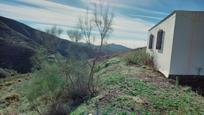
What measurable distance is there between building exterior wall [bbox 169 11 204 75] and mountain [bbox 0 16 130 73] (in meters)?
2.46

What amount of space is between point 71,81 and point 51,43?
5.23ft

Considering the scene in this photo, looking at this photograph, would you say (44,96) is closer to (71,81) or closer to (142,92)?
(71,81)

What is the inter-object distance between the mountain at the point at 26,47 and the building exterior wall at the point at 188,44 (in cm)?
246

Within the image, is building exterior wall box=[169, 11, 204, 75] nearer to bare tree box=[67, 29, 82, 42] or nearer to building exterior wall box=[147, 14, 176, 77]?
building exterior wall box=[147, 14, 176, 77]

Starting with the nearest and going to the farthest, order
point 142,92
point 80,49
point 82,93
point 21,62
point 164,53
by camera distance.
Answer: point 142,92, point 82,93, point 80,49, point 164,53, point 21,62

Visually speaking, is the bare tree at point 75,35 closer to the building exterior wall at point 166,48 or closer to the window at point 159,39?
the building exterior wall at point 166,48

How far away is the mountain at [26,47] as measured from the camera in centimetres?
854

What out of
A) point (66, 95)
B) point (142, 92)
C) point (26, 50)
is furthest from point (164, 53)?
point (26, 50)

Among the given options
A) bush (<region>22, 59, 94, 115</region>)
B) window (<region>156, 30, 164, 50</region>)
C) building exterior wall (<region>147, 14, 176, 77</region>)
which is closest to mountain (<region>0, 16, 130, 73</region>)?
bush (<region>22, 59, 94, 115</region>)

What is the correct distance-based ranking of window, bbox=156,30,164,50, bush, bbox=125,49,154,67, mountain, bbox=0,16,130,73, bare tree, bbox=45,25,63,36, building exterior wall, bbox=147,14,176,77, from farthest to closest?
bush, bbox=125,49,154,67 → window, bbox=156,30,164,50 → building exterior wall, bbox=147,14,176,77 → bare tree, bbox=45,25,63,36 → mountain, bbox=0,16,130,73

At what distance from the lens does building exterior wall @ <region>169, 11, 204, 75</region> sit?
8914 millimetres

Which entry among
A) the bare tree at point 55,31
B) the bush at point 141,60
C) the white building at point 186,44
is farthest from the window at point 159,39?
the bare tree at point 55,31

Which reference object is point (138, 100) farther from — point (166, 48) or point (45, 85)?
point (166, 48)

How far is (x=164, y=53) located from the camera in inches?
399
